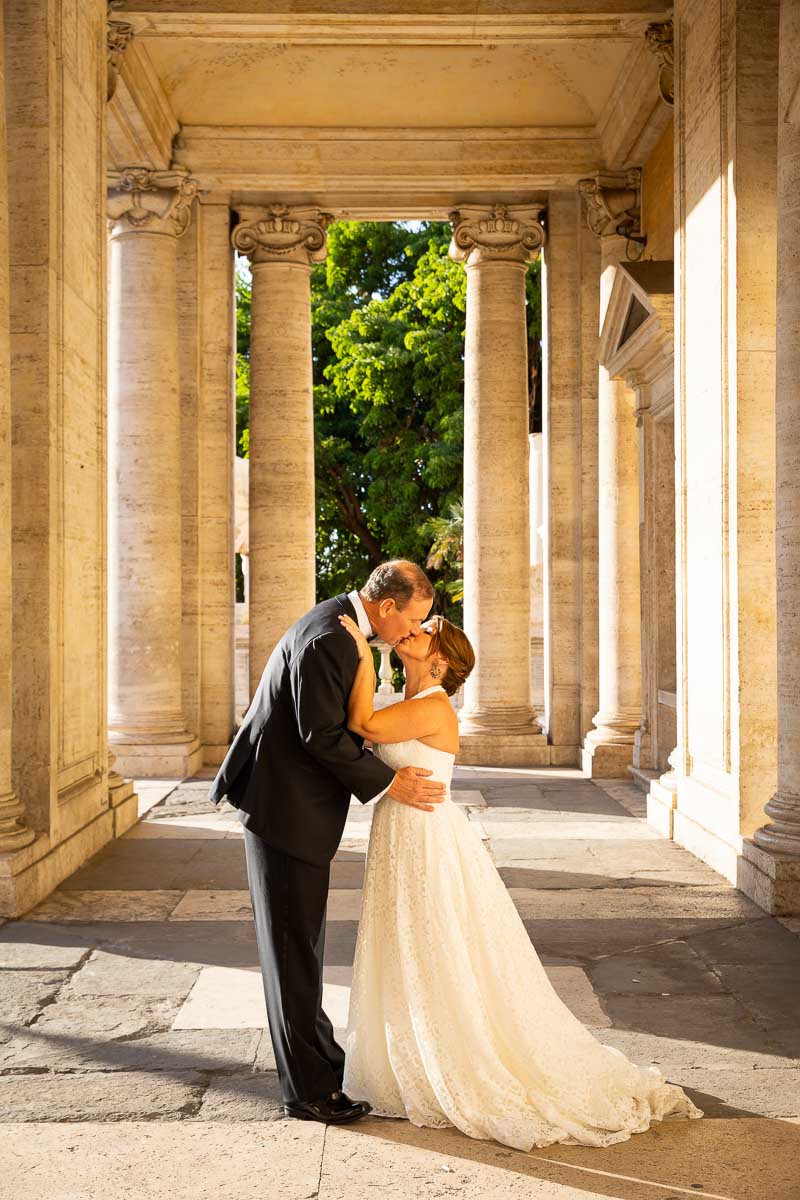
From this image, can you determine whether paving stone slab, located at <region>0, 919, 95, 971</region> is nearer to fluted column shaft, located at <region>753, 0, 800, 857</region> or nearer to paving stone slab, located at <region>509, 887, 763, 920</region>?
paving stone slab, located at <region>509, 887, 763, 920</region>

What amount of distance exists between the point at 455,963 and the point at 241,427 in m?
45.0

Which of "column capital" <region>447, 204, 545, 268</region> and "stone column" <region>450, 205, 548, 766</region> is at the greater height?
"column capital" <region>447, 204, 545, 268</region>

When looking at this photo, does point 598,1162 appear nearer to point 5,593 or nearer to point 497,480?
point 5,593

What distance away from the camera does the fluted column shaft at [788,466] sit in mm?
11977

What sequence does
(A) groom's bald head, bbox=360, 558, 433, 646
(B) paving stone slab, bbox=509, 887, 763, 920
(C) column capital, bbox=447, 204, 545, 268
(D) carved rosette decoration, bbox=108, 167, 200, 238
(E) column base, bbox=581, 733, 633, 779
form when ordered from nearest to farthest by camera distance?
(A) groom's bald head, bbox=360, 558, 433, 646
(B) paving stone slab, bbox=509, 887, 763, 920
(E) column base, bbox=581, 733, 633, 779
(D) carved rosette decoration, bbox=108, 167, 200, 238
(C) column capital, bbox=447, 204, 545, 268

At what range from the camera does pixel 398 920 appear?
277 inches

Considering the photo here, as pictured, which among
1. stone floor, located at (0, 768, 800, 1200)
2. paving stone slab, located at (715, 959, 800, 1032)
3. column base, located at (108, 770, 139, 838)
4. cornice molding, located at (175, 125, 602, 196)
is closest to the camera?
stone floor, located at (0, 768, 800, 1200)

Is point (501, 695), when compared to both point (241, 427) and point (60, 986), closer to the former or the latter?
point (60, 986)

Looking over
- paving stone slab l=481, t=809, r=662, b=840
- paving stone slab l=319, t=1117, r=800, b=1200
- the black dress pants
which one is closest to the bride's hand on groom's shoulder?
the black dress pants

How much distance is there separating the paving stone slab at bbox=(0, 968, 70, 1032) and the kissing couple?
271 centimetres

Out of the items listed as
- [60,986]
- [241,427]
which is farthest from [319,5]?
[241,427]

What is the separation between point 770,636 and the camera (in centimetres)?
1356

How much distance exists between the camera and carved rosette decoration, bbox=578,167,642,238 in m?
23.1

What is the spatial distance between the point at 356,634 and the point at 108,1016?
365cm
